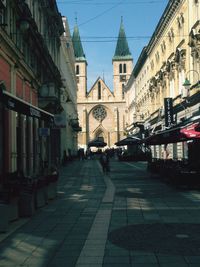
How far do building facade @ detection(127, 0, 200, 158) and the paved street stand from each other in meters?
18.6

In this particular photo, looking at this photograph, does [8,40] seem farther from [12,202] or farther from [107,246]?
[107,246]

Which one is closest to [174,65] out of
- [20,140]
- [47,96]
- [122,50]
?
[47,96]

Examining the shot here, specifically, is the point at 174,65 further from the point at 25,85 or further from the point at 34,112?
the point at 34,112

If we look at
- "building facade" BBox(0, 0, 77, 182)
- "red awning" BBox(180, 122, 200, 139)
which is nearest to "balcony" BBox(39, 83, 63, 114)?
"building facade" BBox(0, 0, 77, 182)

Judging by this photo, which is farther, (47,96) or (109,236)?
(47,96)

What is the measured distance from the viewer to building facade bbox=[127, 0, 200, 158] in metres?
30.5

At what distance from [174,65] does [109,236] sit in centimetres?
3220

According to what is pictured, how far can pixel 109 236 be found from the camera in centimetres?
788

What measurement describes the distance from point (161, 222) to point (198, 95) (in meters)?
20.2

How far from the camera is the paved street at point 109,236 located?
6270mm

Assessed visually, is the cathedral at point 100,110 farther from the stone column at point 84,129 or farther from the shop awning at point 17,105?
the shop awning at point 17,105

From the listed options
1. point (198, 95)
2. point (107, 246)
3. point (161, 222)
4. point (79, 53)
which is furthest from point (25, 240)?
point (79, 53)

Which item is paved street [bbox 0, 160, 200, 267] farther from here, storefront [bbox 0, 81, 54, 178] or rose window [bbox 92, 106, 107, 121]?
rose window [bbox 92, 106, 107, 121]

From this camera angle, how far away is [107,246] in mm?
7094
